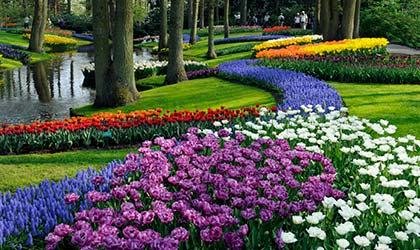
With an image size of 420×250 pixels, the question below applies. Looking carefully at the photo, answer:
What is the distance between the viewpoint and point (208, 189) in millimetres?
4770

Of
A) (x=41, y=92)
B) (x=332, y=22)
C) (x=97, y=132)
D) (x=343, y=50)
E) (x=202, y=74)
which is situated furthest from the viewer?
(x=332, y=22)

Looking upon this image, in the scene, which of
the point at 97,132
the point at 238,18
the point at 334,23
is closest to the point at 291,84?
the point at 97,132

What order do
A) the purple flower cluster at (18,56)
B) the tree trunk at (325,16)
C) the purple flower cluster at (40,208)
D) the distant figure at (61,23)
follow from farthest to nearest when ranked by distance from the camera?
1. the distant figure at (61,23)
2. the purple flower cluster at (18,56)
3. the tree trunk at (325,16)
4. the purple flower cluster at (40,208)

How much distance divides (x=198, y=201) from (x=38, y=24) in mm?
27402

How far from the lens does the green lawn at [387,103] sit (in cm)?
941

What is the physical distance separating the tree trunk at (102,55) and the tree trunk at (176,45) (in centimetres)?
312

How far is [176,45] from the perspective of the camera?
52.7 ft

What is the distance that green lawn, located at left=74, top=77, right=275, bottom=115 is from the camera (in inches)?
482

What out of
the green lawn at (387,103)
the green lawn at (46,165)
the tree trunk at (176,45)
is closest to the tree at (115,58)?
the tree trunk at (176,45)

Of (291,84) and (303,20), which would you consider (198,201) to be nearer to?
(291,84)

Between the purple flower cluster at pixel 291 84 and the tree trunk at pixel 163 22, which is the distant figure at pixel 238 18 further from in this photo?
the purple flower cluster at pixel 291 84

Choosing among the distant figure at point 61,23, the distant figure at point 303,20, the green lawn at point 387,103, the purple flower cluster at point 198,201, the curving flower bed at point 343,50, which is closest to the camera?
the purple flower cluster at point 198,201

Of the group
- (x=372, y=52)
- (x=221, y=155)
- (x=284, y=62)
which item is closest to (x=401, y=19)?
(x=372, y=52)

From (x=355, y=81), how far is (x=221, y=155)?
32.6 ft
